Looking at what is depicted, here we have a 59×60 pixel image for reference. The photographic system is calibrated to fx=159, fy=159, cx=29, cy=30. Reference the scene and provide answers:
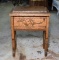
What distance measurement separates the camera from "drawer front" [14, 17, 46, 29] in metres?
1.88

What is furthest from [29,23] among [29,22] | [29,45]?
[29,45]

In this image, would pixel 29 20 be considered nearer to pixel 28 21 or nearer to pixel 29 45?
pixel 28 21

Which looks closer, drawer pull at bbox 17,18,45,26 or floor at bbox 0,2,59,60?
drawer pull at bbox 17,18,45,26

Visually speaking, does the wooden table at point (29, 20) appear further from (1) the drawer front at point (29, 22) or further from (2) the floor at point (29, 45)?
(2) the floor at point (29, 45)

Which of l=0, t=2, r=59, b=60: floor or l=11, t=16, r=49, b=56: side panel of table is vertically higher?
l=11, t=16, r=49, b=56: side panel of table

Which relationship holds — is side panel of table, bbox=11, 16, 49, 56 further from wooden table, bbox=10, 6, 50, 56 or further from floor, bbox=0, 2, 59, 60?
floor, bbox=0, 2, 59, 60

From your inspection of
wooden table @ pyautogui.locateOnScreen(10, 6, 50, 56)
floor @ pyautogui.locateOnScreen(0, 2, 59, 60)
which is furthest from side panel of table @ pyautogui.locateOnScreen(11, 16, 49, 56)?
floor @ pyautogui.locateOnScreen(0, 2, 59, 60)

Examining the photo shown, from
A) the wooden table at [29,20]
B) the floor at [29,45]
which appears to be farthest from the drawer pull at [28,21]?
the floor at [29,45]

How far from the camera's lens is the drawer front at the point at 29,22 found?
6.17 feet

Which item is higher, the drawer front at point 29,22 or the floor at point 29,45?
the drawer front at point 29,22

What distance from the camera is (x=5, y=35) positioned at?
9.34ft

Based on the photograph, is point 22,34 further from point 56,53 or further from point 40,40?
point 56,53

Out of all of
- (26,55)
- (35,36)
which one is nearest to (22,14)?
(26,55)

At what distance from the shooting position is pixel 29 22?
6.19 ft
